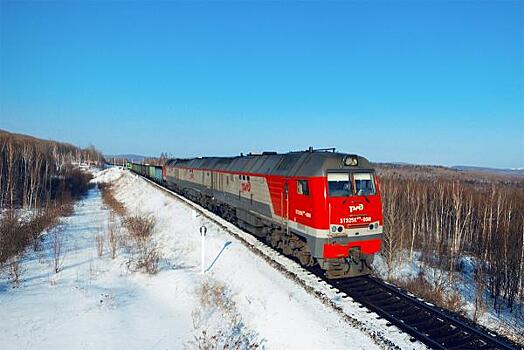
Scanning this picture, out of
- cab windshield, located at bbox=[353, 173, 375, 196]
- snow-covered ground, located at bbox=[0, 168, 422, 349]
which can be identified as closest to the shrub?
snow-covered ground, located at bbox=[0, 168, 422, 349]

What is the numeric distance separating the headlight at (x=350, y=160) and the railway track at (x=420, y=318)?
12.7 feet

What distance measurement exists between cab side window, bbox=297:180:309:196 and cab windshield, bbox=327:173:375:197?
84cm

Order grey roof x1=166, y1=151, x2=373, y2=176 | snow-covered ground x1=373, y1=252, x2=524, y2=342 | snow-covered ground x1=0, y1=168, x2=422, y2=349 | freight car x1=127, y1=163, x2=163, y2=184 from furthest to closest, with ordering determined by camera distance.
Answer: freight car x1=127, y1=163, x2=163, y2=184 < snow-covered ground x1=373, y1=252, x2=524, y2=342 < grey roof x1=166, y1=151, x2=373, y2=176 < snow-covered ground x1=0, y1=168, x2=422, y2=349

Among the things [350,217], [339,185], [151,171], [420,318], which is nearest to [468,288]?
[350,217]

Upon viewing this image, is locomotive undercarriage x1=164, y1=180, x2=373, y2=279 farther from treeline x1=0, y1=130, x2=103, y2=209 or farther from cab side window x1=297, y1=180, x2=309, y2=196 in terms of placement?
treeline x1=0, y1=130, x2=103, y2=209

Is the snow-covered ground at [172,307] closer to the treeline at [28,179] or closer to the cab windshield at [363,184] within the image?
the cab windshield at [363,184]

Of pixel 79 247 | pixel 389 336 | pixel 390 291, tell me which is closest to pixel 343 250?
pixel 390 291

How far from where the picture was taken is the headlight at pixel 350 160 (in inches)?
443

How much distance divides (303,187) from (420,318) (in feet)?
16.7

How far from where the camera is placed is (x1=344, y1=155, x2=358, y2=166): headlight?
11250 mm

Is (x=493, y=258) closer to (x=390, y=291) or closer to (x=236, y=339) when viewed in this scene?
(x=390, y=291)

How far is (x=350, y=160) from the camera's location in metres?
11.4

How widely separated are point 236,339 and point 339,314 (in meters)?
2.80

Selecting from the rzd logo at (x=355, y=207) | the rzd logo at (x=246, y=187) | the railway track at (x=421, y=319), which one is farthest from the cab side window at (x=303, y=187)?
the rzd logo at (x=246, y=187)
